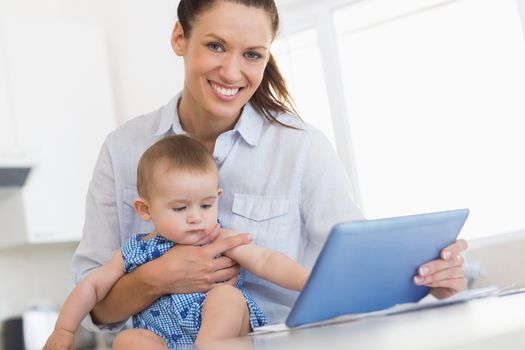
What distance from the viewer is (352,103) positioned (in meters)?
4.22

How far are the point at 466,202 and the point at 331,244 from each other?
293 centimetres

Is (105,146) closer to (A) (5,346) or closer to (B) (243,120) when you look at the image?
(B) (243,120)

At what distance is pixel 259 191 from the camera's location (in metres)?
1.82

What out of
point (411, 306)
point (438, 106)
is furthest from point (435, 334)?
point (438, 106)

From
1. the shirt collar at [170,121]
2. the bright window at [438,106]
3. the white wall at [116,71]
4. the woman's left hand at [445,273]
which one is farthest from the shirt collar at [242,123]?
the white wall at [116,71]

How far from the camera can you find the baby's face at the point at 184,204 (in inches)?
63.6

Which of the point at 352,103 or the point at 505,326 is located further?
the point at 352,103

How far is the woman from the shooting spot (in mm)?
1642

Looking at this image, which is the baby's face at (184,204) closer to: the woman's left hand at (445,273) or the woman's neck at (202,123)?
the woman's neck at (202,123)

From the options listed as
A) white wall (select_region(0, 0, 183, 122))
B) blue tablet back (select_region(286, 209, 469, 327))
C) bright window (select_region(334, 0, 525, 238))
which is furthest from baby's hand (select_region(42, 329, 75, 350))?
white wall (select_region(0, 0, 183, 122))

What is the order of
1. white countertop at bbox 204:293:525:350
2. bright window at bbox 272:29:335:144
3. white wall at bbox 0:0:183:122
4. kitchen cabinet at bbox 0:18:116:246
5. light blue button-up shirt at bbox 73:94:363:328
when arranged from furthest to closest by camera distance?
white wall at bbox 0:0:183:122, bright window at bbox 272:29:335:144, kitchen cabinet at bbox 0:18:116:246, light blue button-up shirt at bbox 73:94:363:328, white countertop at bbox 204:293:525:350

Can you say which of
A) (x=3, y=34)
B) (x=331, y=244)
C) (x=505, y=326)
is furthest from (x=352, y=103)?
(x=505, y=326)

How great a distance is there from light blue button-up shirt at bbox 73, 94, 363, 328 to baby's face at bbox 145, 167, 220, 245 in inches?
6.8

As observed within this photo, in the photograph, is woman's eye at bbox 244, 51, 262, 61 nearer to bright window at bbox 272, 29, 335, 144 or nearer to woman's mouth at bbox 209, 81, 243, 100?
woman's mouth at bbox 209, 81, 243, 100
